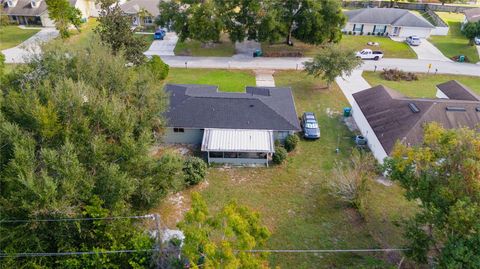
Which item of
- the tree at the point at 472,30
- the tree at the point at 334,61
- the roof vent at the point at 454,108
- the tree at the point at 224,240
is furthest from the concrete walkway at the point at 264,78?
the tree at the point at 472,30

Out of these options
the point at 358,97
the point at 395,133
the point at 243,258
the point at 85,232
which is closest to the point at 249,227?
the point at 243,258

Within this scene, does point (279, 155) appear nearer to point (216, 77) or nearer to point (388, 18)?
point (216, 77)

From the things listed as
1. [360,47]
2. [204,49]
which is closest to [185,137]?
[204,49]

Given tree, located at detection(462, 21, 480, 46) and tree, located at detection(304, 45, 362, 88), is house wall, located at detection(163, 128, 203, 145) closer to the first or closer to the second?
tree, located at detection(304, 45, 362, 88)

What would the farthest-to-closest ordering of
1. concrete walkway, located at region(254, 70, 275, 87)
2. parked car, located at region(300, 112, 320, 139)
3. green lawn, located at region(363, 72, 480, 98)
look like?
1. concrete walkway, located at region(254, 70, 275, 87)
2. green lawn, located at region(363, 72, 480, 98)
3. parked car, located at region(300, 112, 320, 139)

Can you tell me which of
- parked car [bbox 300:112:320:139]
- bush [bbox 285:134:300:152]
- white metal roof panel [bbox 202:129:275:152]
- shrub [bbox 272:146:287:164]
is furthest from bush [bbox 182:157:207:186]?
parked car [bbox 300:112:320:139]

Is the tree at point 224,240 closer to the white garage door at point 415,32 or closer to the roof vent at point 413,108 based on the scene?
the roof vent at point 413,108
